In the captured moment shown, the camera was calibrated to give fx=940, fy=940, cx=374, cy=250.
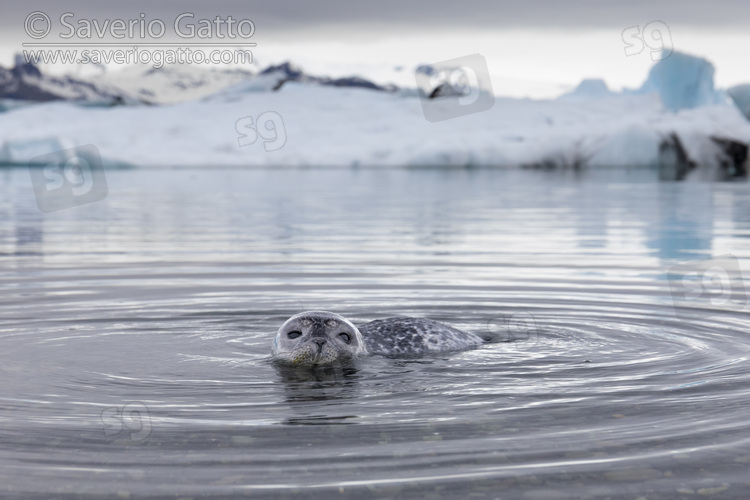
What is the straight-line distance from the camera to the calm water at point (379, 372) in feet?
12.6

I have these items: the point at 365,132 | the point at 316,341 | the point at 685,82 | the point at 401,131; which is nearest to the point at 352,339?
the point at 316,341

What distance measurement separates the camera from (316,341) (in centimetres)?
623

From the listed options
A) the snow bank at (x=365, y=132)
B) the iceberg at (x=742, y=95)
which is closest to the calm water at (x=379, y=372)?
the snow bank at (x=365, y=132)

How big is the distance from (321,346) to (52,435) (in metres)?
2.16

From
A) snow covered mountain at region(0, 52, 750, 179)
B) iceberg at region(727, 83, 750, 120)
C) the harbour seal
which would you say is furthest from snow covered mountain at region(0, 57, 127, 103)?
the harbour seal

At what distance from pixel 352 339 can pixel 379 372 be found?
1.46ft

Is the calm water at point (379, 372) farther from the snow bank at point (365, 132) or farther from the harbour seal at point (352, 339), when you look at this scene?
the snow bank at point (365, 132)

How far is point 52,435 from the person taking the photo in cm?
441

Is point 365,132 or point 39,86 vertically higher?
point 39,86

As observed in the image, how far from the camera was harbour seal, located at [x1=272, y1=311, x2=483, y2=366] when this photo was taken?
20.5 ft

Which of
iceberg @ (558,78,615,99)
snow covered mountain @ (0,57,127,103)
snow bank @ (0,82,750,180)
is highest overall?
snow covered mountain @ (0,57,127,103)

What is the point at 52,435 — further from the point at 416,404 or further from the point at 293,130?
the point at 293,130

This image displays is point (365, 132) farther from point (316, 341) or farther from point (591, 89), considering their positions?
point (316, 341)

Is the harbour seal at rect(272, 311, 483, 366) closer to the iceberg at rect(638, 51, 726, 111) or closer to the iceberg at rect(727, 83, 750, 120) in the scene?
the iceberg at rect(727, 83, 750, 120)
